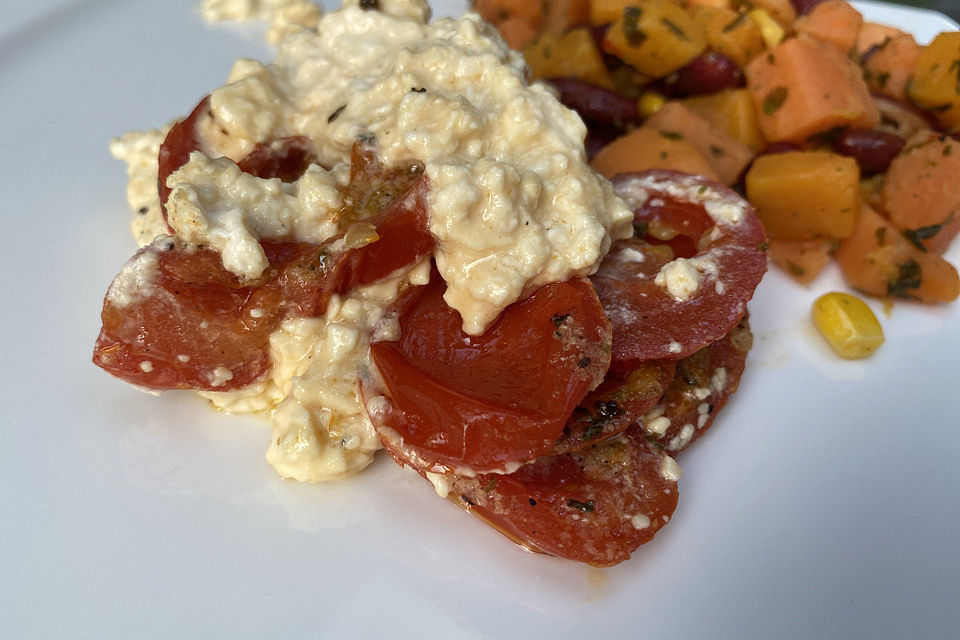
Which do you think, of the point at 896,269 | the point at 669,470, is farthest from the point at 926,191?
the point at 669,470

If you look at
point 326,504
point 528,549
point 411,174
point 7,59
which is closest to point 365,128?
point 411,174

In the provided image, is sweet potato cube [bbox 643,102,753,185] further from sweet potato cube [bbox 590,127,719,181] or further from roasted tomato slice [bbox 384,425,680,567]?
roasted tomato slice [bbox 384,425,680,567]

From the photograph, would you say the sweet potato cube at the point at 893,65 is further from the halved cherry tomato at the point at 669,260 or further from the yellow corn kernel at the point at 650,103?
the halved cherry tomato at the point at 669,260

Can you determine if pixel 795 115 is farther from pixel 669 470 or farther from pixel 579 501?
pixel 579 501

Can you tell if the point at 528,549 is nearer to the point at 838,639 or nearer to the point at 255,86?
the point at 838,639

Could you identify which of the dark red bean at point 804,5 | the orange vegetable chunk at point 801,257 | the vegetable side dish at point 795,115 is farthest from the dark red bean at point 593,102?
the dark red bean at point 804,5

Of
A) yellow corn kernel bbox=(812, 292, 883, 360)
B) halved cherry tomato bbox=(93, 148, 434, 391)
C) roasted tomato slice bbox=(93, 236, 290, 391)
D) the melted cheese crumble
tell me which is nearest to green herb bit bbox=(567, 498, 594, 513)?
the melted cheese crumble
